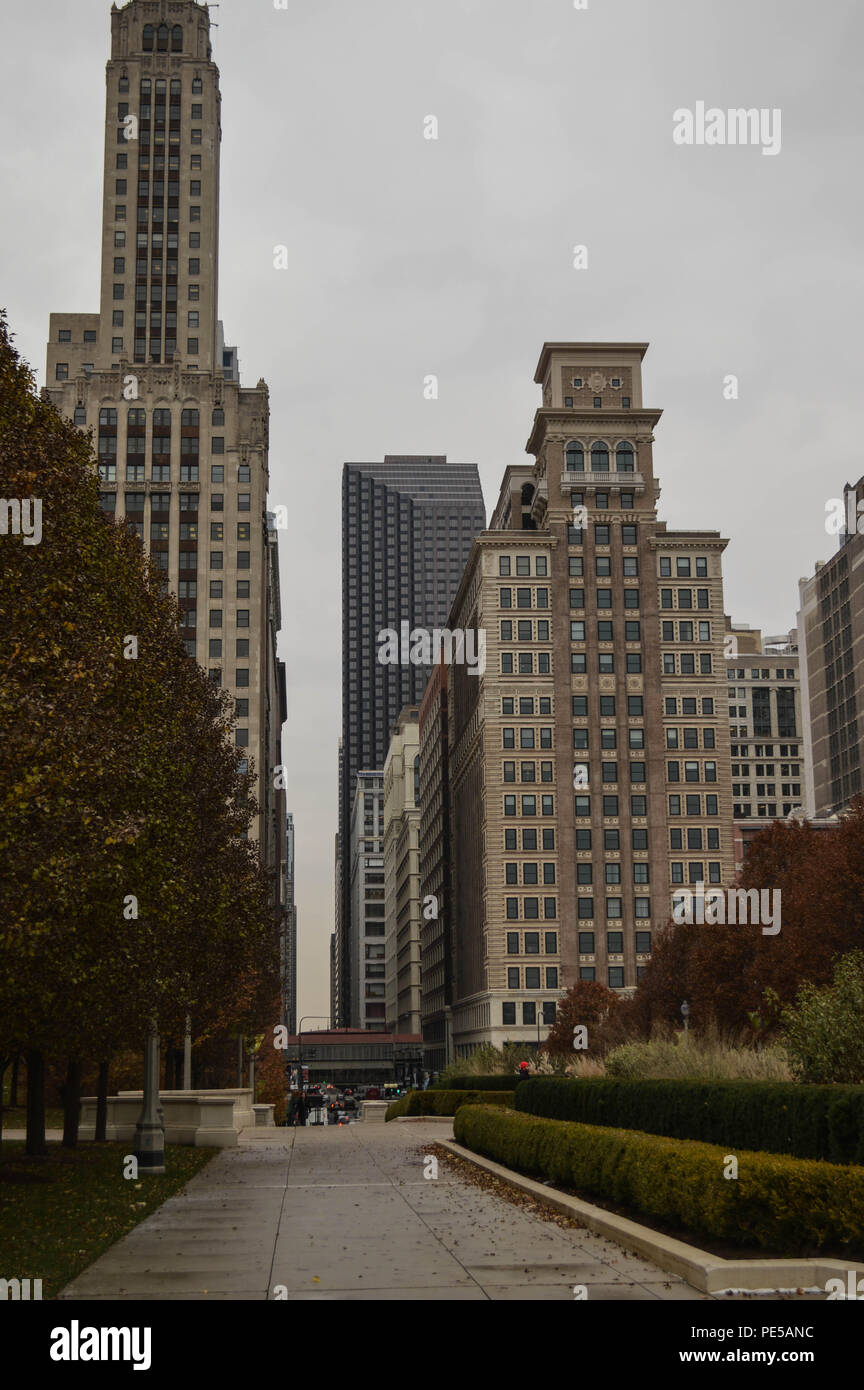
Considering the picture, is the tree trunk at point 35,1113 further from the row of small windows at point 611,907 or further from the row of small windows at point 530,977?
the row of small windows at point 611,907

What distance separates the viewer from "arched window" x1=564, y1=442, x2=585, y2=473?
126125 millimetres

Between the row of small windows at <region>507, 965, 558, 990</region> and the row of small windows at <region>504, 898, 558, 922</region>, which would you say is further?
the row of small windows at <region>504, 898, 558, 922</region>

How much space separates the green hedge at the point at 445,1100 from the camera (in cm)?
4872

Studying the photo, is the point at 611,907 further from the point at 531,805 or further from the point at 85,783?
the point at 85,783

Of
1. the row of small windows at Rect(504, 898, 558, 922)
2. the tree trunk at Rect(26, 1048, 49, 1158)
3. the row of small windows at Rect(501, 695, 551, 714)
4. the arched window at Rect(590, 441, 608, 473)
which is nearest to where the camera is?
the tree trunk at Rect(26, 1048, 49, 1158)

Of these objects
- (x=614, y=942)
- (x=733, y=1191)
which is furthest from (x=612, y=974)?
(x=733, y=1191)

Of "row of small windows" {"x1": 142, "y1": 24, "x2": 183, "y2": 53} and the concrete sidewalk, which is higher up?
"row of small windows" {"x1": 142, "y1": 24, "x2": 183, "y2": 53}

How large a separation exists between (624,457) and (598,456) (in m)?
2.31

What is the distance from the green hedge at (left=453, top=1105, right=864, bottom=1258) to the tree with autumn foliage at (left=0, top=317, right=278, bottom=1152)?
24.6 ft

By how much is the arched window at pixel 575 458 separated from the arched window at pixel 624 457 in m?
3.04

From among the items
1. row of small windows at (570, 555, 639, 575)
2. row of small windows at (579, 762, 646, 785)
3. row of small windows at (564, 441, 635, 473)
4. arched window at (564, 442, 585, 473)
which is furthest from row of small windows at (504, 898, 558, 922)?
row of small windows at (564, 441, 635, 473)

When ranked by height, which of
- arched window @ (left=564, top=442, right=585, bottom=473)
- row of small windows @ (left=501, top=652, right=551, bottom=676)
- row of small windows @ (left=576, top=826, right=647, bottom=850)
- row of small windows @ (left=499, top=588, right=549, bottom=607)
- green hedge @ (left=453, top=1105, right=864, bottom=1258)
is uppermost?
arched window @ (left=564, top=442, right=585, bottom=473)

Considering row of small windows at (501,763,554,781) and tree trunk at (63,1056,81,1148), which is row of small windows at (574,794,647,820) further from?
tree trunk at (63,1056,81,1148)
